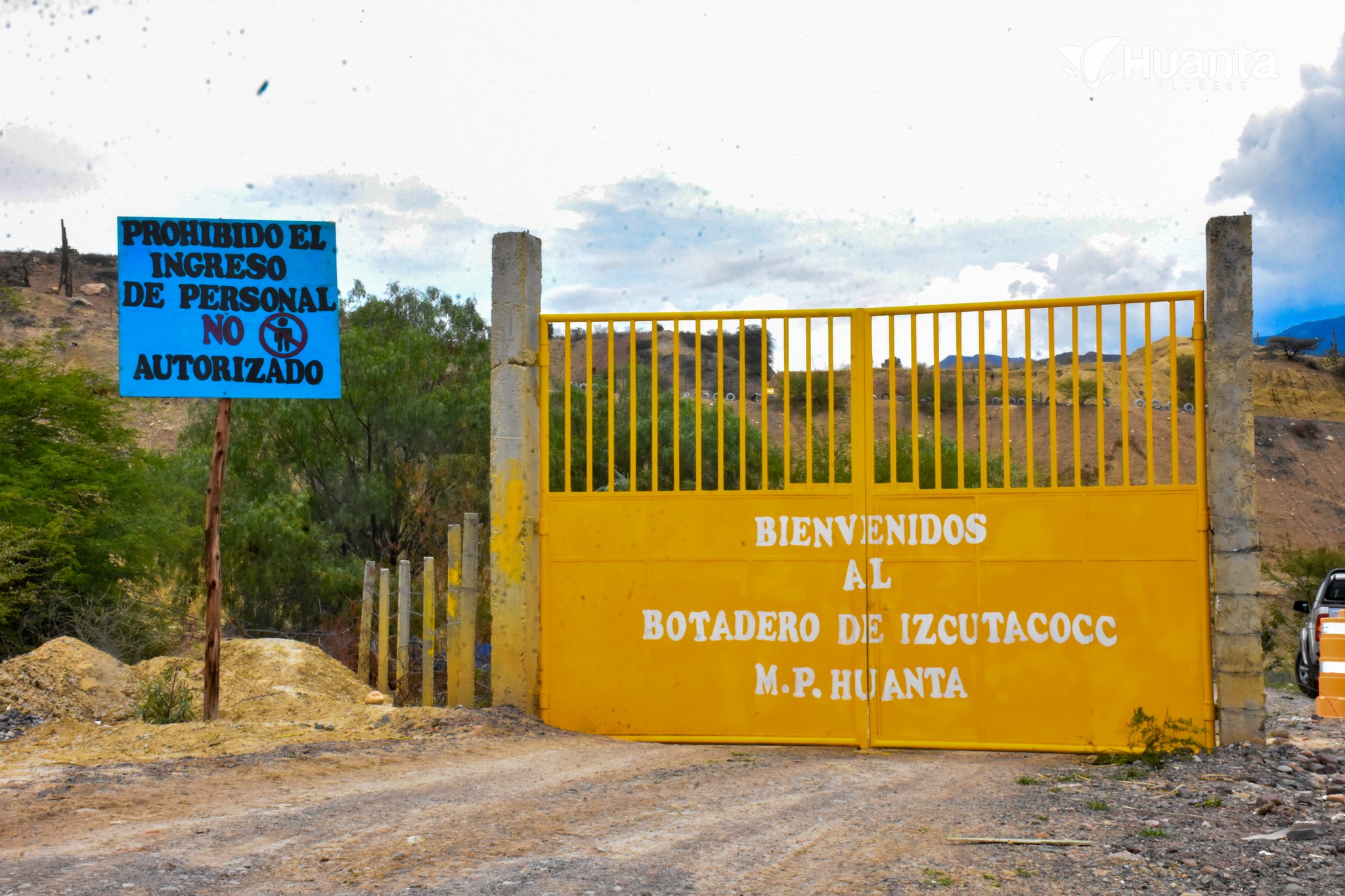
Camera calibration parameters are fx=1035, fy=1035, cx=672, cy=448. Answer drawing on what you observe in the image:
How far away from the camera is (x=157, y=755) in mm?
7555

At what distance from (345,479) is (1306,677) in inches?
592

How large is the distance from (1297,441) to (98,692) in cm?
5032

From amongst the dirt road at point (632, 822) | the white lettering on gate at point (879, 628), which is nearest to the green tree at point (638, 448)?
the white lettering on gate at point (879, 628)

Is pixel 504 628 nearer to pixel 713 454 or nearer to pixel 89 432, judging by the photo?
pixel 89 432

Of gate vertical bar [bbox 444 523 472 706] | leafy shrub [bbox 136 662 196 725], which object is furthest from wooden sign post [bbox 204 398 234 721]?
gate vertical bar [bbox 444 523 472 706]

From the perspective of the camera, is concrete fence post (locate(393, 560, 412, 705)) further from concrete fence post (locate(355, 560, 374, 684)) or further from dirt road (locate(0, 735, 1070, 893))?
dirt road (locate(0, 735, 1070, 893))

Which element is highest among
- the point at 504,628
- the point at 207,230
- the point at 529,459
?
the point at 207,230

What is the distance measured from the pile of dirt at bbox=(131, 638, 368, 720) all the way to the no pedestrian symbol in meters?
3.27

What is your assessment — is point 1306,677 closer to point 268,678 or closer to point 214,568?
point 268,678

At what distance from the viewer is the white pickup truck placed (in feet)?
41.8

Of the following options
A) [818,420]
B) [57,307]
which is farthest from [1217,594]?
[57,307]

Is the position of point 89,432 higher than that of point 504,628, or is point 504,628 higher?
point 89,432

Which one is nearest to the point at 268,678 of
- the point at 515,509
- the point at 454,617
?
the point at 454,617

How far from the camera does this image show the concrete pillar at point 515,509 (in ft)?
28.9
